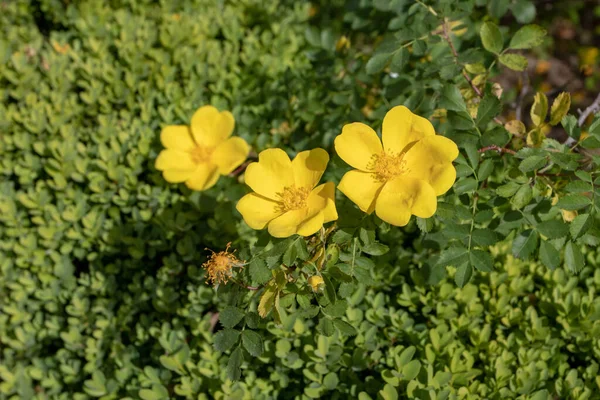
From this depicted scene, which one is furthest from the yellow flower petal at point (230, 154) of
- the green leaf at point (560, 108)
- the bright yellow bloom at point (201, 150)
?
the green leaf at point (560, 108)

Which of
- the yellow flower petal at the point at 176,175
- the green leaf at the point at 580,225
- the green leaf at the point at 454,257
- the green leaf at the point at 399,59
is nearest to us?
the green leaf at the point at 580,225

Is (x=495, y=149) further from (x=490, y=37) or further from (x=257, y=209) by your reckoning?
(x=257, y=209)

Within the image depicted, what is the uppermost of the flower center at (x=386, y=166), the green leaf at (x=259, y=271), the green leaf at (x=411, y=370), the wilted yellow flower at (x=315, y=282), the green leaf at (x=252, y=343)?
the flower center at (x=386, y=166)

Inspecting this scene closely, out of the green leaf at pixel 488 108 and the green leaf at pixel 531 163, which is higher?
the green leaf at pixel 488 108

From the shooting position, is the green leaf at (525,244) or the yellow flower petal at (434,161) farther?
the green leaf at (525,244)

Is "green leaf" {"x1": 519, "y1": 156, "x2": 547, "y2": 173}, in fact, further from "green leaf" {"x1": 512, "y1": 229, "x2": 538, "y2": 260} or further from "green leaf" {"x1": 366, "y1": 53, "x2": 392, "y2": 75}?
"green leaf" {"x1": 366, "y1": 53, "x2": 392, "y2": 75}

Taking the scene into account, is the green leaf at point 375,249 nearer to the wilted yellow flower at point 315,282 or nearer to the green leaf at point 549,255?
the wilted yellow flower at point 315,282

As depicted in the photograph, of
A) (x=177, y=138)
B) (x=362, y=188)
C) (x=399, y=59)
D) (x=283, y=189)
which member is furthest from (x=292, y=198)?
(x=177, y=138)

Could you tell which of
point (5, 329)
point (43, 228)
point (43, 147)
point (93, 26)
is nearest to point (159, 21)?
point (93, 26)
